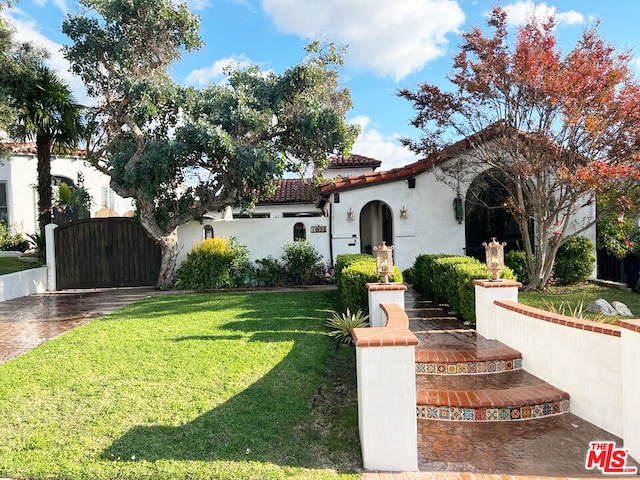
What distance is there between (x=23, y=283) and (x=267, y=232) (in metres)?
8.34

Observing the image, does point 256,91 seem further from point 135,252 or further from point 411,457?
point 411,457

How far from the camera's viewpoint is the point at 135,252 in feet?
51.4

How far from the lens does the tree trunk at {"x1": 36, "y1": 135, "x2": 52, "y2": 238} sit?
15438 mm

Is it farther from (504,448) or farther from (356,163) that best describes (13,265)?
(504,448)

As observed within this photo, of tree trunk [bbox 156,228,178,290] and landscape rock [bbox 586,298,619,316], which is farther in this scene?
tree trunk [bbox 156,228,178,290]

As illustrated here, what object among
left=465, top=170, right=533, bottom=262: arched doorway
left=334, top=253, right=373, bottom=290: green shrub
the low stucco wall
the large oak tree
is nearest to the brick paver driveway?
the low stucco wall

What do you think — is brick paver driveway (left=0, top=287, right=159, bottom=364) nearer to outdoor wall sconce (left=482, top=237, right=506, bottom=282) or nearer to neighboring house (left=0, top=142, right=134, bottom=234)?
neighboring house (left=0, top=142, right=134, bottom=234)

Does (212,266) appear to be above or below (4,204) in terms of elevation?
below

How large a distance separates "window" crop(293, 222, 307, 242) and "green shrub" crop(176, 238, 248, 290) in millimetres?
2126

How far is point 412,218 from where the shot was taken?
47.0 ft

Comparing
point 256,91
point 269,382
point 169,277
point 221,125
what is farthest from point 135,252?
point 269,382

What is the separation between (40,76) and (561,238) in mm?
18034

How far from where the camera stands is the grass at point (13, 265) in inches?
558

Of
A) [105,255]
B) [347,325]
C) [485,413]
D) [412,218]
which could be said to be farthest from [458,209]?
[105,255]
